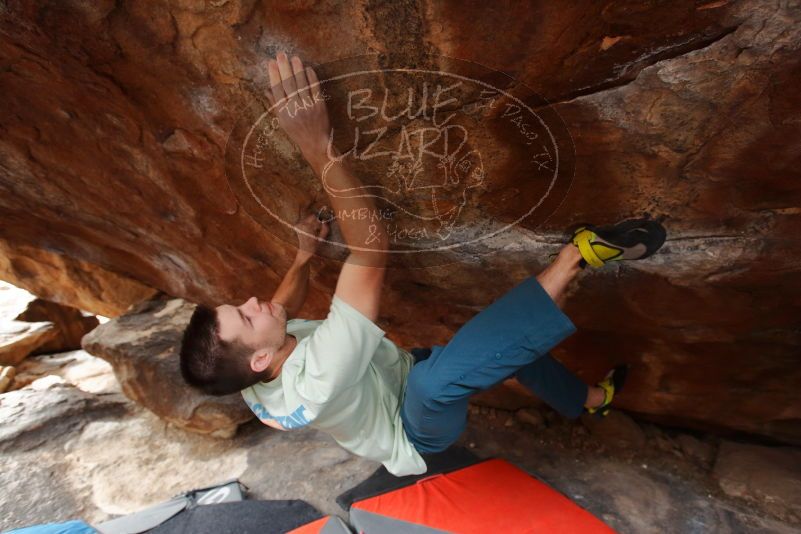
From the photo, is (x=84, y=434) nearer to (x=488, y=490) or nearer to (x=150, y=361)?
(x=150, y=361)

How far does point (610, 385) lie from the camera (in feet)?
7.50

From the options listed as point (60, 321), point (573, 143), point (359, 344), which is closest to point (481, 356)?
point (359, 344)

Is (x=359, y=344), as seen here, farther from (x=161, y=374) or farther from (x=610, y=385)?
(x=161, y=374)

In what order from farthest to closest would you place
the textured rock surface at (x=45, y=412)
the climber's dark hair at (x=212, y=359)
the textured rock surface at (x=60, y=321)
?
the textured rock surface at (x=60, y=321) < the textured rock surface at (x=45, y=412) < the climber's dark hair at (x=212, y=359)

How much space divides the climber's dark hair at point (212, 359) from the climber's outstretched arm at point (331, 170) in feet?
1.65

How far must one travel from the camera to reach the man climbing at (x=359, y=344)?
4.51 feet

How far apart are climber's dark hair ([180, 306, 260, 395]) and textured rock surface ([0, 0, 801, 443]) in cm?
54

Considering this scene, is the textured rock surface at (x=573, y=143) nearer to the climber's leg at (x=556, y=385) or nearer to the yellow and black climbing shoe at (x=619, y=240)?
the yellow and black climbing shoe at (x=619, y=240)

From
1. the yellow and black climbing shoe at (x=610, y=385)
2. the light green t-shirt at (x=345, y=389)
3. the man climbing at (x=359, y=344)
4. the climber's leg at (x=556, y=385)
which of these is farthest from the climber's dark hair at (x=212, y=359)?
the yellow and black climbing shoe at (x=610, y=385)

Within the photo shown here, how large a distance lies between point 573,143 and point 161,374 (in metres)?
3.03

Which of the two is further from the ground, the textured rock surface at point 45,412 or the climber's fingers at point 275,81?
the climber's fingers at point 275,81

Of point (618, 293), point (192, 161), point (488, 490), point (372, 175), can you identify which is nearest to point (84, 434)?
point (192, 161)

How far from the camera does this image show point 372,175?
1.49 metres

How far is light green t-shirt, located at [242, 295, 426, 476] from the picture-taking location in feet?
4.62
